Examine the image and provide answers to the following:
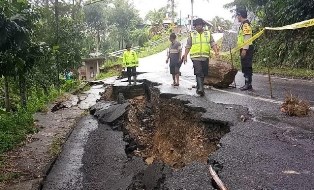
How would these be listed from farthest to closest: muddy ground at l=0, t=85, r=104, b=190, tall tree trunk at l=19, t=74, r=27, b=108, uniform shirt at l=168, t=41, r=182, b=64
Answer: uniform shirt at l=168, t=41, r=182, b=64, tall tree trunk at l=19, t=74, r=27, b=108, muddy ground at l=0, t=85, r=104, b=190

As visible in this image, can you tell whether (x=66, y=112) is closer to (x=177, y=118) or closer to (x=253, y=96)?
(x=177, y=118)

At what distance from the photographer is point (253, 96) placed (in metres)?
7.63

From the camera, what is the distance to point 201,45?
8203 mm

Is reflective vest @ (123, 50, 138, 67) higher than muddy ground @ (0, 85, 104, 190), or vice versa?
reflective vest @ (123, 50, 138, 67)

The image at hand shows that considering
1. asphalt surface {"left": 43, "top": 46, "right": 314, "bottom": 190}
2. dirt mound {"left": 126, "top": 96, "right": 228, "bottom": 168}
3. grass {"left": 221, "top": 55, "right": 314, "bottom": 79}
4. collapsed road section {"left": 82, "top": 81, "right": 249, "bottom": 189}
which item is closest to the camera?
asphalt surface {"left": 43, "top": 46, "right": 314, "bottom": 190}

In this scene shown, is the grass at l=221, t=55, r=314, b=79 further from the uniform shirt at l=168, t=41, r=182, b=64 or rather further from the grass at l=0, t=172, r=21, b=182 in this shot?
the grass at l=0, t=172, r=21, b=182

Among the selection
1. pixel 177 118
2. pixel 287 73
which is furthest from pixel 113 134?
pixel 287 73

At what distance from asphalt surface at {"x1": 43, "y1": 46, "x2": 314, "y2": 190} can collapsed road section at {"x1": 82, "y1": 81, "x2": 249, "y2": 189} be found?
0.01 m

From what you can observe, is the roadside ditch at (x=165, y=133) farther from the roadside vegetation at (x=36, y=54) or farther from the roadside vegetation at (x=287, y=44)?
the roadside vegetation at (x=287, y=44)

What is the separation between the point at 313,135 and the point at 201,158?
145 centimetres

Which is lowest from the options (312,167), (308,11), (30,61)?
(312,167)

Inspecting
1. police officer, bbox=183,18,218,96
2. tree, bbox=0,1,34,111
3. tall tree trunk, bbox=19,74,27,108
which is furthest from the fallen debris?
tall tree trunk, bbox=19,74,27,108

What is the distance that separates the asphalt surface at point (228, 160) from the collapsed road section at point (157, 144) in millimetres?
12

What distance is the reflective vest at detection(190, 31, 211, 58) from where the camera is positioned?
26.9ft
